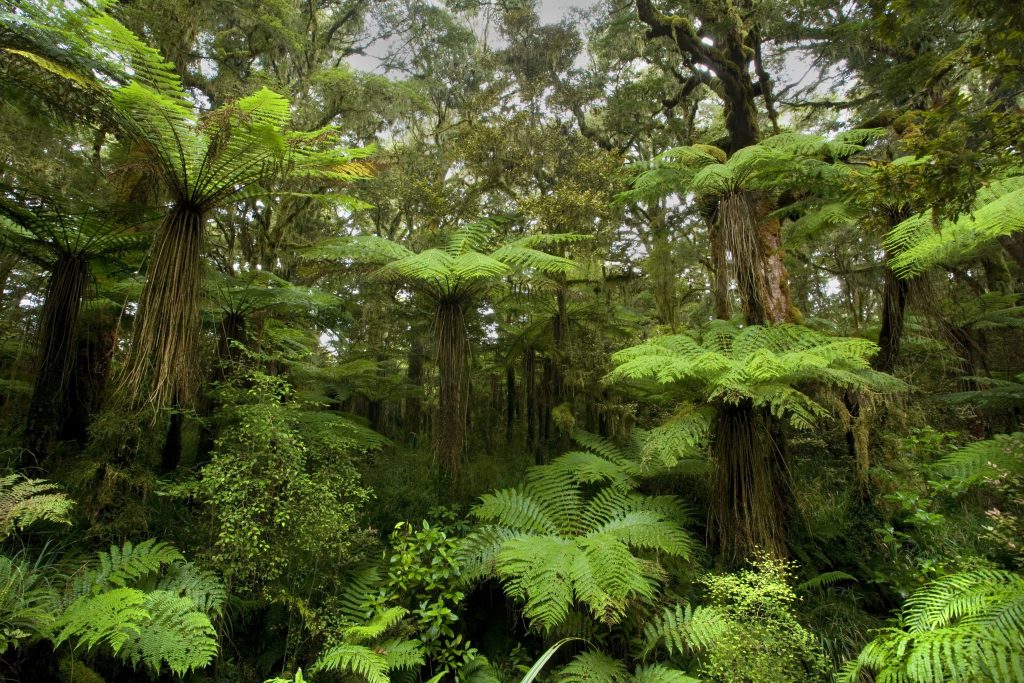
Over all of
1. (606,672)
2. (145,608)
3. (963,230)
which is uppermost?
(963,230)

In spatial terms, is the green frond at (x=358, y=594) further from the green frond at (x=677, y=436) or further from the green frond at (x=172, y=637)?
the green frond at (x=677, y=436)

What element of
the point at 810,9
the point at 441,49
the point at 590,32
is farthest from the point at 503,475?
the point at 441,49

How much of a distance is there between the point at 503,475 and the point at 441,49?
35.9ft

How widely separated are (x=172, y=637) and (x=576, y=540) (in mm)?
2462

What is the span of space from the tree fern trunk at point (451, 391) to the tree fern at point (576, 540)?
24.2 inches

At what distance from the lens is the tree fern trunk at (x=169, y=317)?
296cm

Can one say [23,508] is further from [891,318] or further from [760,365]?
[891,318]

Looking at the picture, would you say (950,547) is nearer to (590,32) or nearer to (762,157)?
(762,157)

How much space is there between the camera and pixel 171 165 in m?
3.13

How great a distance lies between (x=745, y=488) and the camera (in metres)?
3.70

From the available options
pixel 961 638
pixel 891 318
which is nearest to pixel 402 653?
pixel 961 638

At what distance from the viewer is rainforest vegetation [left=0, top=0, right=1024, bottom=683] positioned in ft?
8.82

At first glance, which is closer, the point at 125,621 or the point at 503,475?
the point at 125,621

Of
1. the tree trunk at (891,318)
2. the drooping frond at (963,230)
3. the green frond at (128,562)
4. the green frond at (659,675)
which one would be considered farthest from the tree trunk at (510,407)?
Result: the drooping frond at (963,230)
